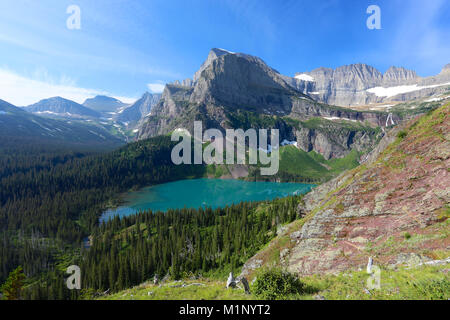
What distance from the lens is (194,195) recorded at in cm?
15962

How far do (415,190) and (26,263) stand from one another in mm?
99835

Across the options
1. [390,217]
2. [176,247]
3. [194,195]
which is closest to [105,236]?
[176,247]

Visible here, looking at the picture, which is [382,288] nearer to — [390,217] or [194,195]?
[390,217]

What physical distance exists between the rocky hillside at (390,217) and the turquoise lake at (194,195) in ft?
307

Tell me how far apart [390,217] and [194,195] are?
472 feet

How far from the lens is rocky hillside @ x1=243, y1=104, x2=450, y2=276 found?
64.1 ft

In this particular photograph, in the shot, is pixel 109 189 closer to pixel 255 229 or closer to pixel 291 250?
pixel 255 229

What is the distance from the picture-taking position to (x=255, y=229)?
215 ft

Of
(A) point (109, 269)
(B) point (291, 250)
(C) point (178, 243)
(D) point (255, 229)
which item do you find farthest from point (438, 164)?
(A) point (109, 269)

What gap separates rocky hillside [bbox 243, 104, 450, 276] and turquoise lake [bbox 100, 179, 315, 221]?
307ft

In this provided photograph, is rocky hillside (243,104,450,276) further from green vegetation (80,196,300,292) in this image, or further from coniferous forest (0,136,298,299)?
coniferous forest (0,136,298,299)

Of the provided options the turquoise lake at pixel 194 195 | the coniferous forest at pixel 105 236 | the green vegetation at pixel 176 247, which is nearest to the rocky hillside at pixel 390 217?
the green vegetation at pixel 176 247

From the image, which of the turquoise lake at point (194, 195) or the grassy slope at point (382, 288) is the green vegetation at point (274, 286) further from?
the turquoise lake at point (194, 195)

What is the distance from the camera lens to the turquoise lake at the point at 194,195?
428 ft
